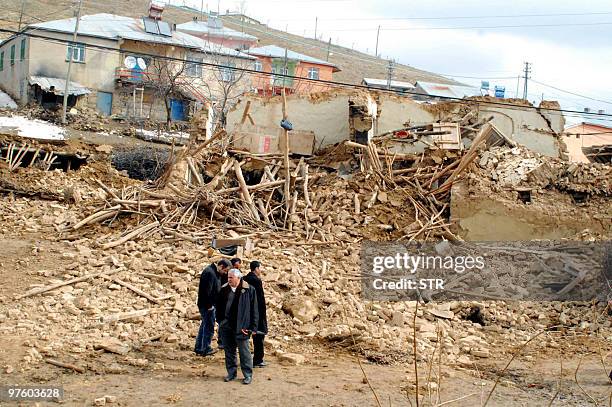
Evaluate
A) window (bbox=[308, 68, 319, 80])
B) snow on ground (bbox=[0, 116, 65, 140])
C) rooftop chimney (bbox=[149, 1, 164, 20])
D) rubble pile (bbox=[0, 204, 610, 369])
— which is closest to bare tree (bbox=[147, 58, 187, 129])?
rooftop chimney (bbox=[149, 1, 164, 20])

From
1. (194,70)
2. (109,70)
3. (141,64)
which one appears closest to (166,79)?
(141,64)

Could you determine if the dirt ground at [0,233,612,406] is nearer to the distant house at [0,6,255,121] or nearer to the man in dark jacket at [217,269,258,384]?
the man in dark jacket at [217,269,258,384]

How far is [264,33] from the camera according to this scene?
97.3 metres

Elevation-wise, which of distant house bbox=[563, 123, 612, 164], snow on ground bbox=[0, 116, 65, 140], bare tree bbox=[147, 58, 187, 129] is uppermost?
bare tree bbox=[147, 58, 187, 129]

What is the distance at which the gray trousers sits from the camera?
8695 millimetres

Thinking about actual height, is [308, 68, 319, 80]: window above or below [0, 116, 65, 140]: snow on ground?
above

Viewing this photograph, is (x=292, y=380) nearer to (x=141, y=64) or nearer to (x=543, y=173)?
(x=543, y=173)

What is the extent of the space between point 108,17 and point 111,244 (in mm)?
38249

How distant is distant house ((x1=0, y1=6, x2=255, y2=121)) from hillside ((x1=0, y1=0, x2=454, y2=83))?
2134cm

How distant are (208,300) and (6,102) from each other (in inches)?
1510

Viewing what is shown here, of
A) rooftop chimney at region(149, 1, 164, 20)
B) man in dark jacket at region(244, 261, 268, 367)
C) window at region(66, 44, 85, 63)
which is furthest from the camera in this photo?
rooftop chimney at region(149, 1, 164, 20)

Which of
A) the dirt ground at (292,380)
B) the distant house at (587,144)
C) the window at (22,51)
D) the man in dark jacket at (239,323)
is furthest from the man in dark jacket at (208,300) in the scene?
the window at (22,51)

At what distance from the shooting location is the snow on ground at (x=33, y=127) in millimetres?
34094

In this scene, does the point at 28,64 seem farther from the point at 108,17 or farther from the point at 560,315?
the point at 560,315
